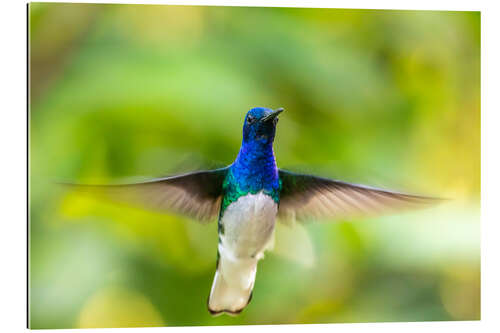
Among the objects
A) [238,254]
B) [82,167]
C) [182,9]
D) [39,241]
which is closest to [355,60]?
[182,9]

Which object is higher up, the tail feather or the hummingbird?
the hummingbird

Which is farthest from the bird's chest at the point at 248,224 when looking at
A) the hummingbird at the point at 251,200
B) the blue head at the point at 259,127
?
the blue head at the point at 259,127

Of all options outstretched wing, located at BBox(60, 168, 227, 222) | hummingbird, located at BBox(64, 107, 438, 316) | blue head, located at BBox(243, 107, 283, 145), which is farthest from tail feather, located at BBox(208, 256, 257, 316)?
blue head, located at BBox(243, 107, 283, 145)

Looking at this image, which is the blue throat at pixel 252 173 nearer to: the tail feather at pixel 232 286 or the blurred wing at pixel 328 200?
the blurred wing at pixel 328 200

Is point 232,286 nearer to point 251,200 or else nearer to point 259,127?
point 251,200

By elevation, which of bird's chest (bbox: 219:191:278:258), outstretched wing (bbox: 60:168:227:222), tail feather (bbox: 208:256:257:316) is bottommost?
tail feather (bbox: 208:256:257:316)

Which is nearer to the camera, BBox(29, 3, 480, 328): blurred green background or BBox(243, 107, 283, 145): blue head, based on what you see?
BBox(243, 107, 283, 145): blue head

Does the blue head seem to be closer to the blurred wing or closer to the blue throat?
the blue throat

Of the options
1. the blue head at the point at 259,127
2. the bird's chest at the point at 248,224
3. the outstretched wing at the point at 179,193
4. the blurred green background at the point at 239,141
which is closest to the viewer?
the outstretched wing at the point at 179,193
